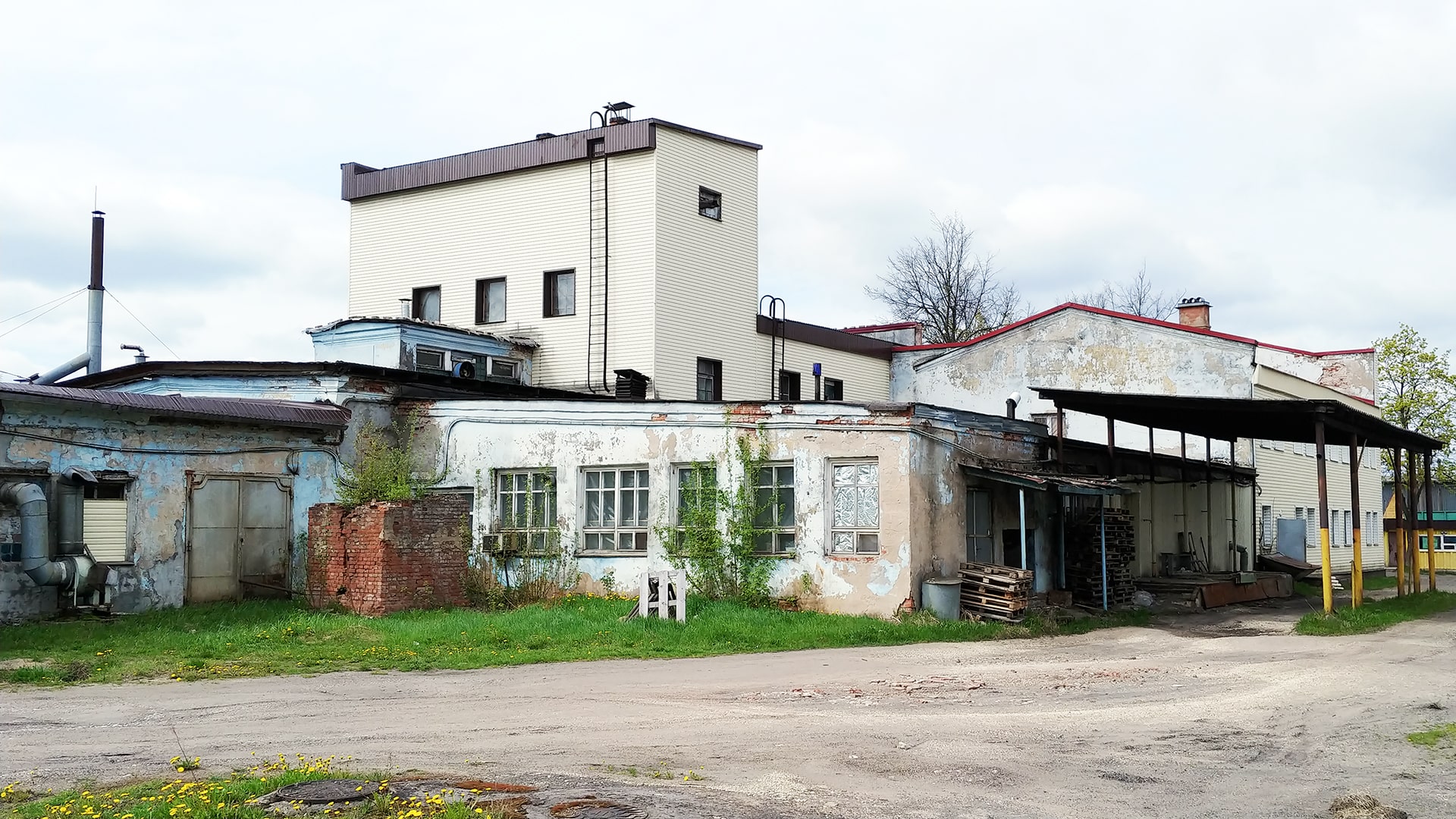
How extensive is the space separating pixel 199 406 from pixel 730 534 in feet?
27.5

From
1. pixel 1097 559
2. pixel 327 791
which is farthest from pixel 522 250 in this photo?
pixel 327 791

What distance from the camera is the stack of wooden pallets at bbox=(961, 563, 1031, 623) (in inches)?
721

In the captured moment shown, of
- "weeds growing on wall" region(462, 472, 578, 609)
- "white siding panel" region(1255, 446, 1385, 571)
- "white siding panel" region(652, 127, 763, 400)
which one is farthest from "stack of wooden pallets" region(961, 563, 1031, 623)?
"white siding panel" region(1255, 446, 1385, 571)

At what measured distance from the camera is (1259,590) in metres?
26.2

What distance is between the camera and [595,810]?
24.2 feet

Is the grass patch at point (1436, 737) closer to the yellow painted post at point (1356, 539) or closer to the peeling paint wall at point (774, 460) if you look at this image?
the peeling paint wall at point (774, 460)

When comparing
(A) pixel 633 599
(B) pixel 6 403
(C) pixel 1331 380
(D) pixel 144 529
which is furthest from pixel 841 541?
(C) pixel 1331 380

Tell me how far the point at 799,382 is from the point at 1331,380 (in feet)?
50.0

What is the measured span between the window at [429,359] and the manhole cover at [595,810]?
21.1 metres

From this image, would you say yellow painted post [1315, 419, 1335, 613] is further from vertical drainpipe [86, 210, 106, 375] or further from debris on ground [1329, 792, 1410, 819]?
vertical drainpipe [86, 210, 106, 375]

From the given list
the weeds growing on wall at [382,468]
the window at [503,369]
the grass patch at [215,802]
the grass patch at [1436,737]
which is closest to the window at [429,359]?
the window at [503,369]

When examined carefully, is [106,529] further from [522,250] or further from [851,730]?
[522,250]

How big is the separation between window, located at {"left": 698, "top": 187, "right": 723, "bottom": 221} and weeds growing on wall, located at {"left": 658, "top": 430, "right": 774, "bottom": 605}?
11.6 meters

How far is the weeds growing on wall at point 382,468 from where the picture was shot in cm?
2017
